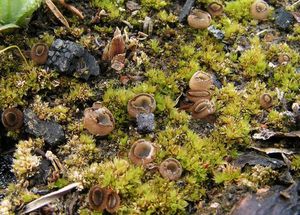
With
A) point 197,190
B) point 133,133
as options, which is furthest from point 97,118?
point 197,190

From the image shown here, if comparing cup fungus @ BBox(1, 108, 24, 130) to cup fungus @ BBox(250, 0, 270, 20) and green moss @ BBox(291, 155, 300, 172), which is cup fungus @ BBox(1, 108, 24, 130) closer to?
green moss @ BBox(291, 155, 300, 172)

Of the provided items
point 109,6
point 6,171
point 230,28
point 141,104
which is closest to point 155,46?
point 109,6

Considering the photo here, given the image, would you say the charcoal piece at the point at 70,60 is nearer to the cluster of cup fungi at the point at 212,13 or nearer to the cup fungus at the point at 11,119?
the cup fungus at the point at 11,119

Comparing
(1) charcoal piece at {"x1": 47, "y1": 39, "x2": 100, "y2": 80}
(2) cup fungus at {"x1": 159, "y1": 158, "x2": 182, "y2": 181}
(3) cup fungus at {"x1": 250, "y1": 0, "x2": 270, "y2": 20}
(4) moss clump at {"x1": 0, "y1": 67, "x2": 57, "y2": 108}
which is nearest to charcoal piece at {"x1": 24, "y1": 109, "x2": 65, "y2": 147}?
(4) moss clump at {"x1": 0, "y1": 67, "x2": 57, "y2": 108}

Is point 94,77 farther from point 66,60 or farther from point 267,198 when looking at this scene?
point 267,198

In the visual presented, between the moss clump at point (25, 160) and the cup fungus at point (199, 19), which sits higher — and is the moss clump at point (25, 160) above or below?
below

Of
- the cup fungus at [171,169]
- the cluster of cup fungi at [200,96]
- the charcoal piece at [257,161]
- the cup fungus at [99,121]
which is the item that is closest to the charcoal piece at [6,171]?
the cup fungus at [99,121]
